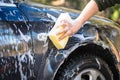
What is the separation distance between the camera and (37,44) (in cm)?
467

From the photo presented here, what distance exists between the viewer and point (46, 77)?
4.79 meters

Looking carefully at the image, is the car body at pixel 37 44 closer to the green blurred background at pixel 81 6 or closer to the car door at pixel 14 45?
the car door at pixel 14 45


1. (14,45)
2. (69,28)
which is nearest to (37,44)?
(14,45)

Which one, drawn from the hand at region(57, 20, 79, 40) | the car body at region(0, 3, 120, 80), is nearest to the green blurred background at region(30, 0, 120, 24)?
the car body at region(0, 3, 120, 80)

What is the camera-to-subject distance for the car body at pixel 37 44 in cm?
448

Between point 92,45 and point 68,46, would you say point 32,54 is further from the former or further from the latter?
point 92,45

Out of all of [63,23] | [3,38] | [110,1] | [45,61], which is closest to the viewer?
[110,1]

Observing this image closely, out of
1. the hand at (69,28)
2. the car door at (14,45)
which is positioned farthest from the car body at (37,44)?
the hand at (69,28)

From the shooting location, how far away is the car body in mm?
4484

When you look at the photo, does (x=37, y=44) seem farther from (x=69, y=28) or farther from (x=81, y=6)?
(x=81, y=6)

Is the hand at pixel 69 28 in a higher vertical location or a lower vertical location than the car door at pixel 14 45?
higher

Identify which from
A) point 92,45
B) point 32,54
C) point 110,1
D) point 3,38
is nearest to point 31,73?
point 32,54

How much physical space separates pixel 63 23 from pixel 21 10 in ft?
3.03

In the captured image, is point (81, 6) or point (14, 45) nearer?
point (14, 45)
